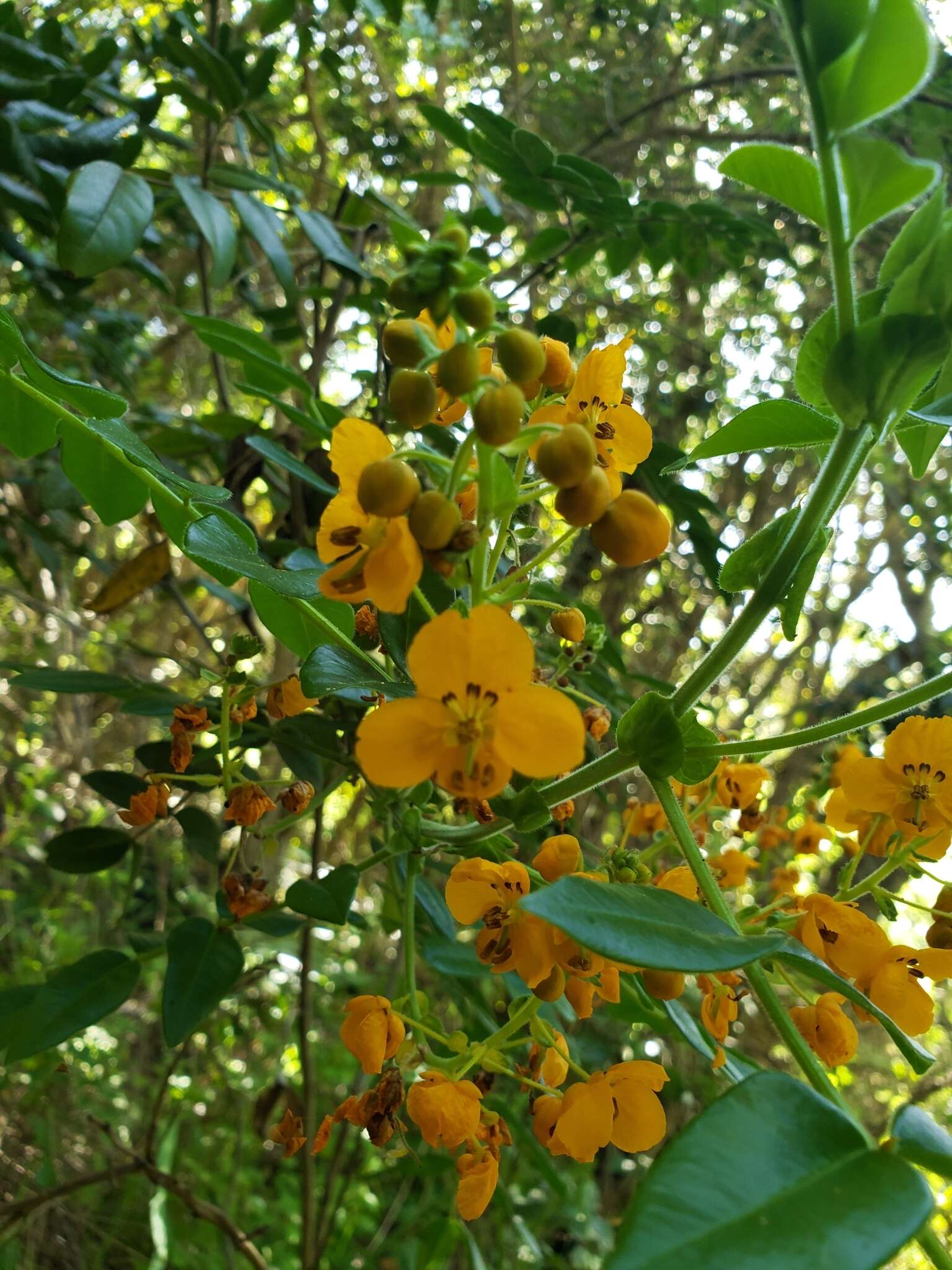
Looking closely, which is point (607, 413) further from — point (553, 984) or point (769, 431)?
point (553, 984)

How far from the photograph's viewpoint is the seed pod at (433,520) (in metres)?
0.50

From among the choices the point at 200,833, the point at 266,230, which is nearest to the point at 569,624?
the point at 200,833

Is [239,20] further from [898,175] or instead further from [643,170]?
[898,175]

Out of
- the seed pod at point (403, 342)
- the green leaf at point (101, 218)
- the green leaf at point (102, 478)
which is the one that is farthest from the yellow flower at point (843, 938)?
the green leaf at point (101, 218)

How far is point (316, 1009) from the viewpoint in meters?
2.78

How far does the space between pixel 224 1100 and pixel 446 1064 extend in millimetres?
2350

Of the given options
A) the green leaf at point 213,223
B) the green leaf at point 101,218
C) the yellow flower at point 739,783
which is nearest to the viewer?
the yellow flower at point 739,783

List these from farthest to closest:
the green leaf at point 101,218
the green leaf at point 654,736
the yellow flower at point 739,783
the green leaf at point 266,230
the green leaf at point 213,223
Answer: the green leaf at point 266,230 < the green leaf at point 213,223 < the green leaf at point 101,218 < the yellow flower at point 739,783 < the green leaf at point 654,736

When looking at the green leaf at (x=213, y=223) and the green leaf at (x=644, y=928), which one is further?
the green leaf at (x=213, y=223)

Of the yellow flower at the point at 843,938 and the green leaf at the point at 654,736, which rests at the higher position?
the green leaf at the point at 654,736

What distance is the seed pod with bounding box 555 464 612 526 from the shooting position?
54cm

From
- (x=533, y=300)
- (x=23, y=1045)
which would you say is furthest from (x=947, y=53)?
(x=23, y=1045)

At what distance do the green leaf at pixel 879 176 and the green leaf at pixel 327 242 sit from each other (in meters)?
0.99

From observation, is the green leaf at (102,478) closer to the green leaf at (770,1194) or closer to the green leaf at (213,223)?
the green leaf at (213,223)
